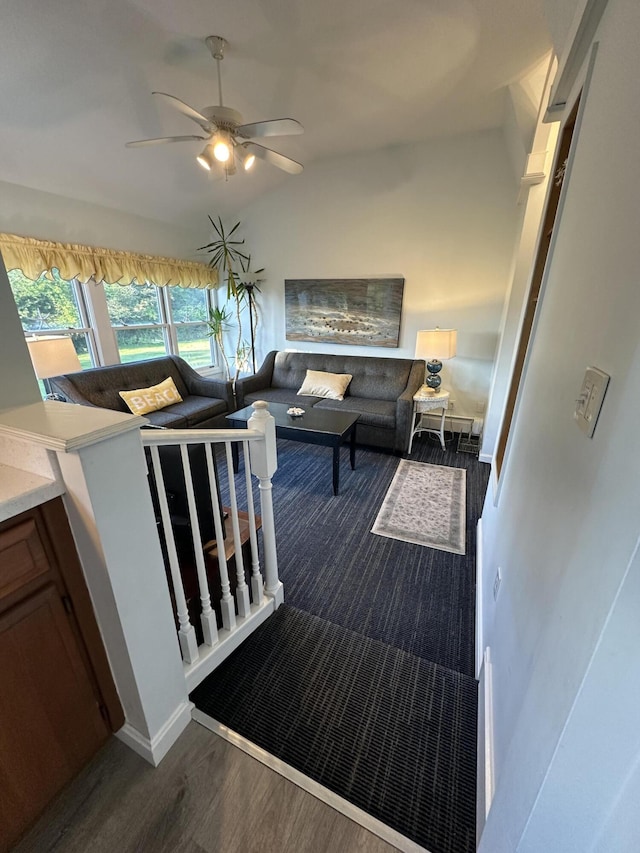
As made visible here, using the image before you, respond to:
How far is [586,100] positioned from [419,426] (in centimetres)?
308

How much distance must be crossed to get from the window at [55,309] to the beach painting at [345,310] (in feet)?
7.52

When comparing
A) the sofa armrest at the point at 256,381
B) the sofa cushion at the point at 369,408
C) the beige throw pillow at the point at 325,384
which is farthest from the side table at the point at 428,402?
the sofa armrest at the point at 256,381

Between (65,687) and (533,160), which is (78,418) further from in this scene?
(533,160)

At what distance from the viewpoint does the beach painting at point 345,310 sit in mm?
4043

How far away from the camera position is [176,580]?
1169 millimetres

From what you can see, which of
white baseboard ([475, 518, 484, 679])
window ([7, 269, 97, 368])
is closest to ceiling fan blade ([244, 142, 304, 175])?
window ([7, 269, 97, 368])

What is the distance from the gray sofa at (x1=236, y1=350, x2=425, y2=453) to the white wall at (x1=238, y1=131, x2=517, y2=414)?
1.03 ft

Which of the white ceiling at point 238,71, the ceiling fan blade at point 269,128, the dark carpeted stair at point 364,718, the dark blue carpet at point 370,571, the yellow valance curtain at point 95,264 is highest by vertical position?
the white ceiling at point 238,71

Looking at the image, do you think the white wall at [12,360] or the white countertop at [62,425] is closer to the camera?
the white countertop at [62,425]

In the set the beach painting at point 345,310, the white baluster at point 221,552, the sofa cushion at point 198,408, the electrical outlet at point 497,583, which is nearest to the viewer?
the white baluster at point 221,552

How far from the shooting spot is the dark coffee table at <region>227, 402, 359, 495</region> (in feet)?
9.18

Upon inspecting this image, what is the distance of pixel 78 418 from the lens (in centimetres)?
87

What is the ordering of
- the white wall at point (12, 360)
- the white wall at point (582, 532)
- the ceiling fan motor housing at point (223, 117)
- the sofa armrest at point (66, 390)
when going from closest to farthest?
the white wall at point (582, 532) → the white wall at point (12, 360) → the ceiling fan motor housing at point (223, 117) → the sofa armrest at point (66, 390)

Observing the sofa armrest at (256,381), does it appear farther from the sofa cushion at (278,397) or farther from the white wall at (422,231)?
the white wall at (422,231)
